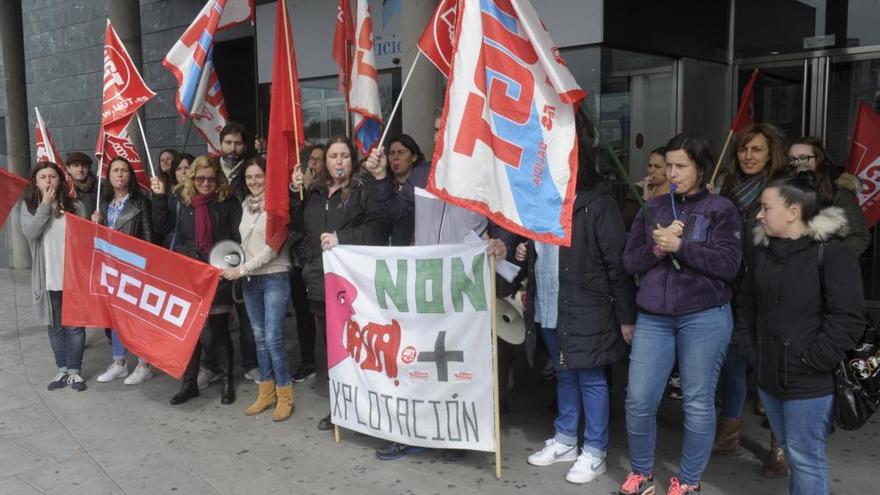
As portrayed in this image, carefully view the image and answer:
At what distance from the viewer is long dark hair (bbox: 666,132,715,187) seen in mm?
3705

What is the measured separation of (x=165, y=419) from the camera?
5.61 metres

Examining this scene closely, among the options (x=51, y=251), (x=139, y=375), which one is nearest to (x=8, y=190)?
(x=51, y=251)

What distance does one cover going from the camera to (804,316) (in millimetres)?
3287

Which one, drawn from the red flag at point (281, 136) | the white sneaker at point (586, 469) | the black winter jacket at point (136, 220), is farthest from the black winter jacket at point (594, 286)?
the black winter jacket at point (136, 220)

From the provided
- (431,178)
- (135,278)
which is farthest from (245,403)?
(431,178)

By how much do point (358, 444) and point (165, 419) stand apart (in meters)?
1.59

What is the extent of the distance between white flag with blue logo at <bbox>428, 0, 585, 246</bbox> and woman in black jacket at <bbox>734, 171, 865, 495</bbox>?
111 centimetres

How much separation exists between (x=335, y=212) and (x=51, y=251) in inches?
111

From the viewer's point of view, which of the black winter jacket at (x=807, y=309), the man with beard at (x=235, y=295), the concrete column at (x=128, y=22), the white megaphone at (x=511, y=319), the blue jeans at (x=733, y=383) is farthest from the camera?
the concrete column at (x=128, y=22)

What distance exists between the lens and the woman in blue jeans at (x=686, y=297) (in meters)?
3.66

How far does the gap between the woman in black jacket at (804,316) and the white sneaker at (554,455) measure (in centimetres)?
135

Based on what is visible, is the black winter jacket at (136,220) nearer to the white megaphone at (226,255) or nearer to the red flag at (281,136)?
the white megaphone at (226,255)

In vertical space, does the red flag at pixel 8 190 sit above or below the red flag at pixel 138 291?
above

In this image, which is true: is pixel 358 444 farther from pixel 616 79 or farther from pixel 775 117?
pixel 775 117
